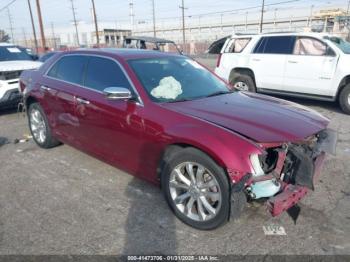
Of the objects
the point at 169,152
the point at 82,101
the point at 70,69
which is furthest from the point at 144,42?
the point at 169,152

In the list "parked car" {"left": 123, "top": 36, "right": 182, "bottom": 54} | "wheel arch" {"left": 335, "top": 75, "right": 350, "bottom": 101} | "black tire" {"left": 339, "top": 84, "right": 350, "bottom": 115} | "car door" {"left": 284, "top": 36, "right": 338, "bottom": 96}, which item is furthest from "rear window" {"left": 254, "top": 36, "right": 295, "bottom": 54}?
"parked car" {"left": 123, "top": 36, "right": 182, "bottom": 54}

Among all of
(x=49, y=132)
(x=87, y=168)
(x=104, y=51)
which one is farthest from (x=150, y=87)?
(x=49, y=132)

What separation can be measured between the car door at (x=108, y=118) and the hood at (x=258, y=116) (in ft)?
1.68

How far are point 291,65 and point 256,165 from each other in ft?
21.3

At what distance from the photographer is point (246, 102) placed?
402 centimetres

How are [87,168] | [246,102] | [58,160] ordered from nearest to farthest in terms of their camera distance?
[246,102]
[87,168]
[58,160]

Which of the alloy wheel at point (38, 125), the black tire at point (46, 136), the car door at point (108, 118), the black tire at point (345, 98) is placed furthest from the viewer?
the black tire at point (345, 98)

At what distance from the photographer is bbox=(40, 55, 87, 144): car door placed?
4.64 meters

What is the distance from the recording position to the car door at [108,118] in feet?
12.4

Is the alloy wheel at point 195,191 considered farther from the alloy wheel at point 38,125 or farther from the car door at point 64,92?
the alloy wheel at point 38,125

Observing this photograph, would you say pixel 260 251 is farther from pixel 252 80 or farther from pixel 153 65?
pixel 252 80

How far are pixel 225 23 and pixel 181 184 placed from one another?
7063 centimetres

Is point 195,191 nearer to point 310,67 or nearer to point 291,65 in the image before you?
point 310,67

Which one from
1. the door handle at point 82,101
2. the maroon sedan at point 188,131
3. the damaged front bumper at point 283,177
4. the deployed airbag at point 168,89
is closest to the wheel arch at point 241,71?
the maroon sedan at point 188,131
